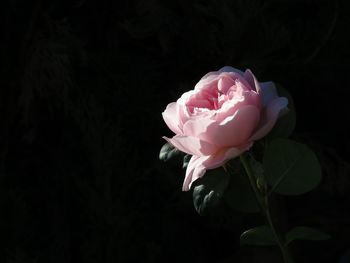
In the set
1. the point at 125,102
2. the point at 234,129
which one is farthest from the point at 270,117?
the point at 125,102

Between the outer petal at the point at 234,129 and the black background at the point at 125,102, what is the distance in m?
1.17

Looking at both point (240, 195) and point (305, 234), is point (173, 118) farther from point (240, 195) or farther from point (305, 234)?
point (305, 234)

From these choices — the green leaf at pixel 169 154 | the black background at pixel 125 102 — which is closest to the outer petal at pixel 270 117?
the green leaf at pixel 169 154

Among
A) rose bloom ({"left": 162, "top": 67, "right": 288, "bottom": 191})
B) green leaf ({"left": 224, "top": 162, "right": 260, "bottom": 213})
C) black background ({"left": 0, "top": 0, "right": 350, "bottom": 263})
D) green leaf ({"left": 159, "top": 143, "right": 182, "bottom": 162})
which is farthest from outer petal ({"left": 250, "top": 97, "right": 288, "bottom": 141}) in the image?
black background ({"left": 0, "top": 0, "right": 350, "bottom": 263})

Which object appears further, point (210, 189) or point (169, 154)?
point (169, 154)

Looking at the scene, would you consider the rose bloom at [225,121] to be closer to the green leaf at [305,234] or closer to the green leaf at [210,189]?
the green leaf at [210,189]

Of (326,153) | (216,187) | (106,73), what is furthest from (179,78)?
(216,187)

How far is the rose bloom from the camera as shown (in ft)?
2.67

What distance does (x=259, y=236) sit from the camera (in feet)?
3.02

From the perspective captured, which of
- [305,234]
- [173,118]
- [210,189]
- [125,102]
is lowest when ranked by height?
[125,102]

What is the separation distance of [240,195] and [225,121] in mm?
153

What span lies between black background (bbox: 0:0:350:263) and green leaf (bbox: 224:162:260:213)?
1058 mm

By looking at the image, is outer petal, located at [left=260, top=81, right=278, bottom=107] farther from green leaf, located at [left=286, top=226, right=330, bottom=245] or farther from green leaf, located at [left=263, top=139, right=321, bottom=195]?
green leaf, located at [left=286, top=226, right=330, bottom=245]

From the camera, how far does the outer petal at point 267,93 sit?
86cm
